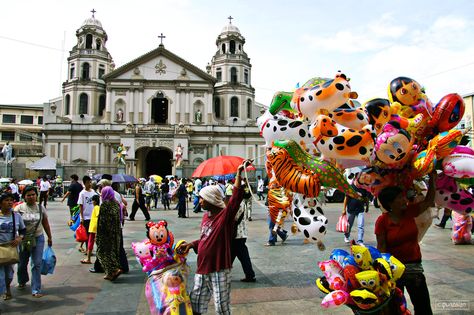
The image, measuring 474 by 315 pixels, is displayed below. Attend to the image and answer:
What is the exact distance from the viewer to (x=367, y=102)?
3.96 meters

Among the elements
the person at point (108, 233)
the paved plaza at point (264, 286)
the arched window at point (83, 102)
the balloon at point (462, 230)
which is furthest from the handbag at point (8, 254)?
the arched window at point (83, 102)

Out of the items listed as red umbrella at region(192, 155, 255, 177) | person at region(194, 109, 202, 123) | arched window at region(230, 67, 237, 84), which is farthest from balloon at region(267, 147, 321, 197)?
arched window at region(230, 67, 237, 84)

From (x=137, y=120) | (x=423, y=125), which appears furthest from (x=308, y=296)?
(x=137, y=120)

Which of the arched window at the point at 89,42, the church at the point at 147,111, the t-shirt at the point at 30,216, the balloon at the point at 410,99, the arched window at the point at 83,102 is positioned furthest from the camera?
the arched window at the point at 89,42

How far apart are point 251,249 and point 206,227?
4800 millimetres

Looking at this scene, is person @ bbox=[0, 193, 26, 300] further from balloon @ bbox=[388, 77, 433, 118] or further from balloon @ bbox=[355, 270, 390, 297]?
balloon @ bbox=[388, 77, 433, 118]

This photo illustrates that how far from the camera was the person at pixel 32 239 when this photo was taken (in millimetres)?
5266

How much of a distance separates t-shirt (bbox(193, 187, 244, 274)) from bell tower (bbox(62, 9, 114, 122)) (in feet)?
129

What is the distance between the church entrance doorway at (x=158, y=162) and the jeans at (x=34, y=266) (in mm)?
34926

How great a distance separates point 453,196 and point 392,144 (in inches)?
45.2

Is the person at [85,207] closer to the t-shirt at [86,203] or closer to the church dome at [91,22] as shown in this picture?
the t-shirt at [86,203]

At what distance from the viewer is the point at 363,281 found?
2.88m

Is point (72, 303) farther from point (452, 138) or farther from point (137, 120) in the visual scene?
point (137, 120)

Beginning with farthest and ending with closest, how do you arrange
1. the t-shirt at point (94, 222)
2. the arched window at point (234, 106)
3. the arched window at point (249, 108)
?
the arched window at point (249, 108)
the arched window at point (234, 106)
the t-shirt at point (94, 222)
